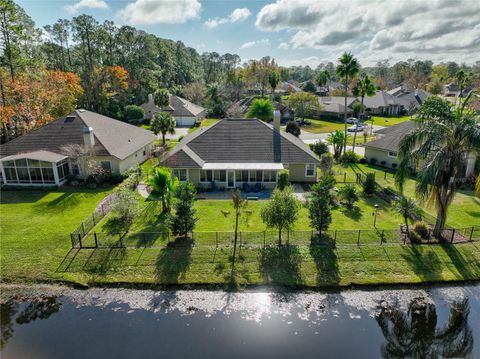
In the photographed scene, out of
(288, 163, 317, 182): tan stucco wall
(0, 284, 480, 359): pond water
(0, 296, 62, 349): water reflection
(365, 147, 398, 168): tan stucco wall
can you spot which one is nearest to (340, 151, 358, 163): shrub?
(365, 147, 398, 168): tan stucco wall

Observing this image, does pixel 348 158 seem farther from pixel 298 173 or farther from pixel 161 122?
pixel 161 122

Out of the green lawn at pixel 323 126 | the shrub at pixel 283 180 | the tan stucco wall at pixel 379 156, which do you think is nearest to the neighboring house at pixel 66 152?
the shrub at pixel 283 180

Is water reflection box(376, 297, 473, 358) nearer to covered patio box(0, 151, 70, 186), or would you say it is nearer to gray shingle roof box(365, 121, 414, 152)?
gray shingle roof box(365, 121, 414, 152)

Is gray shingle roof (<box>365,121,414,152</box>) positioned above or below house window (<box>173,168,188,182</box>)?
above

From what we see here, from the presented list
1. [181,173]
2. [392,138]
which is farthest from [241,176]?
[392,138]

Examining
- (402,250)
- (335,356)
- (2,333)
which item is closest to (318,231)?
(402,250)

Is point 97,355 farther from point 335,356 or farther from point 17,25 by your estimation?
point 17,25

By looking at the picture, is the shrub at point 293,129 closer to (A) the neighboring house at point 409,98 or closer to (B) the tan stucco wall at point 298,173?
(B) the tan stucco wall at point 298,173
